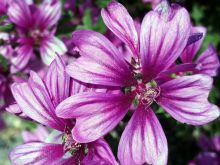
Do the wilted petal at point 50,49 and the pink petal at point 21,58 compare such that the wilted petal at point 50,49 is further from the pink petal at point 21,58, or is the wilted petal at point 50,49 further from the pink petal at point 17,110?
the pink petal at point 17,110

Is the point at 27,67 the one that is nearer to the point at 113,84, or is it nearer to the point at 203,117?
the point at 113,84

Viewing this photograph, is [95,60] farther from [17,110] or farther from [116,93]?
[17,110]

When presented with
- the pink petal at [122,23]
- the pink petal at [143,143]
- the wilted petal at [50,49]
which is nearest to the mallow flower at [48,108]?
the pink petal at [143,143]

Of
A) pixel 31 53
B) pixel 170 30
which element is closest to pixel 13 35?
pixel 31 53

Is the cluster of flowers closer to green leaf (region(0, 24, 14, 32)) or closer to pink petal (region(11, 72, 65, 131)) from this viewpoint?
pink petal (region(11, 72, 65, 131))

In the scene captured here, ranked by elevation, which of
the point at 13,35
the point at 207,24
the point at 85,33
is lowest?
the point at 207,24

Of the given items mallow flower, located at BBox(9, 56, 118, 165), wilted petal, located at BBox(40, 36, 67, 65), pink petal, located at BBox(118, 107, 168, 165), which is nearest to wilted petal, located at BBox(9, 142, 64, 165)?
mallow flower, located at BBox(9, 56, 118, 165)

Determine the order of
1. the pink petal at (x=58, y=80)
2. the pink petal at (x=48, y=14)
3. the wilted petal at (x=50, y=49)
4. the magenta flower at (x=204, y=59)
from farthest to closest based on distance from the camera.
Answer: the pink petal at (x=48, y=14) → the wilted petal at (x=50, y=49) → the magenta flower at (x=204, y=59) → the pink petal at (x=58, y=80)
